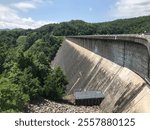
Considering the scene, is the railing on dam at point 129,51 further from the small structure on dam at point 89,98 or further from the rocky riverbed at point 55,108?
the rocky riverbed at point 55,108

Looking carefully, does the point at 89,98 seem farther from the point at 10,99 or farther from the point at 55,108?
the point at 10,99

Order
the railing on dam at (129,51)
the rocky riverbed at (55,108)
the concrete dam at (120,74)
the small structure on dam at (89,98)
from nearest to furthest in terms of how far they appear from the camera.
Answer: the concrete dam at (120,74)
the railing on dam at (129,51)
the rocky riverbed at (55,108)
the small structure on dam at (89,98)

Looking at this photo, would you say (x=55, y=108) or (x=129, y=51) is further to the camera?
(x=55, y=108)

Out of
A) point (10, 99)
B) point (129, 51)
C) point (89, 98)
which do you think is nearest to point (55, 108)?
point (89, 98)

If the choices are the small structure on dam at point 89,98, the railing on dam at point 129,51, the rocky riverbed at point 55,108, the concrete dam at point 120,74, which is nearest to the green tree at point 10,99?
the rocky riverbed at point 55,108

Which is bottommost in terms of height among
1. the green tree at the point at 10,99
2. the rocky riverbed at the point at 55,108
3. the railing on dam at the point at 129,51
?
the rocky riverbed at the point at 55,108

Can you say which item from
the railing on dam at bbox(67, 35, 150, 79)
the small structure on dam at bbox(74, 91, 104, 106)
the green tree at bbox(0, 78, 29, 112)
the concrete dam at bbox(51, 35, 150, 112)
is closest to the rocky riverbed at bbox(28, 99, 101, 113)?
the small structure on dam at bbox(74, 91, 104, 106)

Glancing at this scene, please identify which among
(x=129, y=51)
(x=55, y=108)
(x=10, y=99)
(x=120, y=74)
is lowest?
(x=55, y=108)

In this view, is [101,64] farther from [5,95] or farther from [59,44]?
[59,44]
